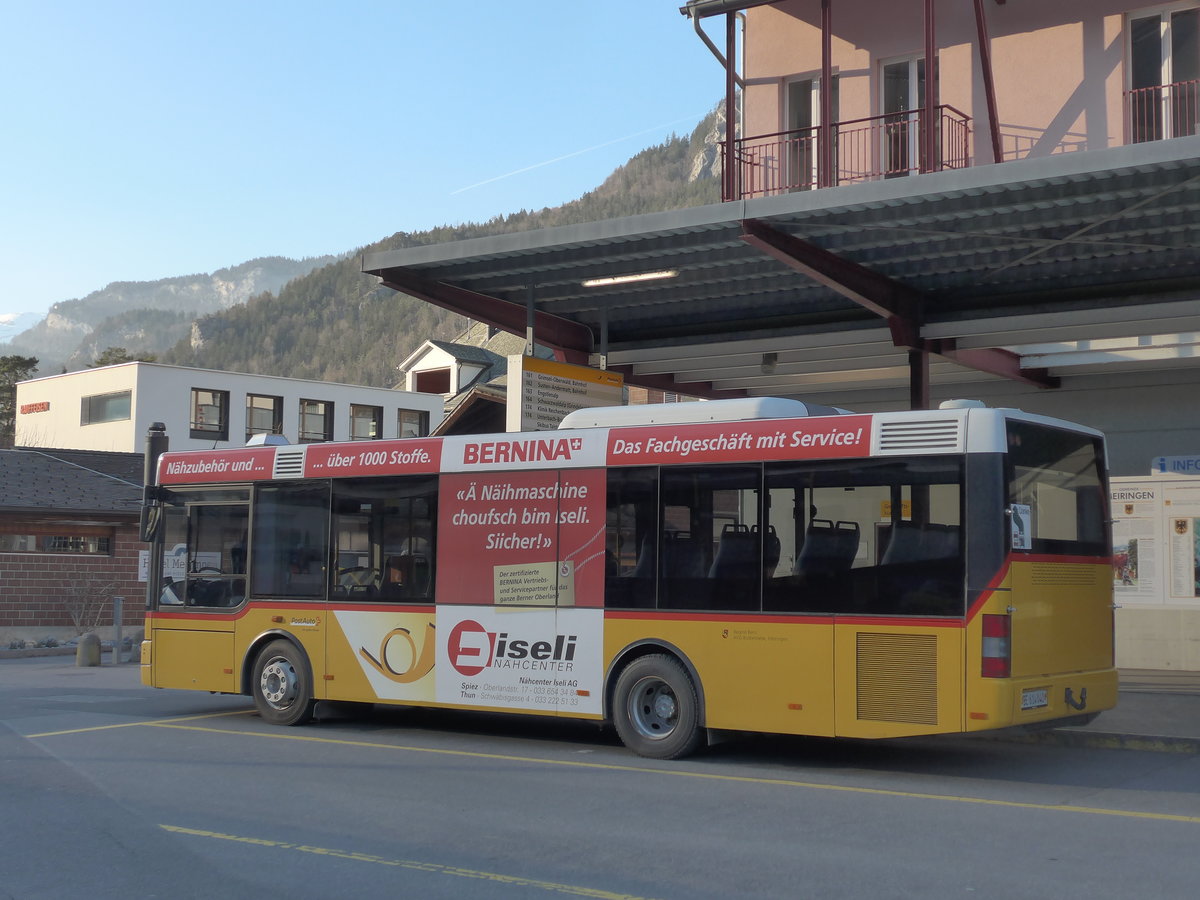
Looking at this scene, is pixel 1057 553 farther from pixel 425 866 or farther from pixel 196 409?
pixel 196 409

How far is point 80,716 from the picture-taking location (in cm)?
1457

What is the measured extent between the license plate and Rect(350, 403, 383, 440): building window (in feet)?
175

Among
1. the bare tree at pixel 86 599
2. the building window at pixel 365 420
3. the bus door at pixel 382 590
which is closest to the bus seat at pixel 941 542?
the bus door at pixel 382 590

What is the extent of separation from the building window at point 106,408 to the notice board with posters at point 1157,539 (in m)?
46.5

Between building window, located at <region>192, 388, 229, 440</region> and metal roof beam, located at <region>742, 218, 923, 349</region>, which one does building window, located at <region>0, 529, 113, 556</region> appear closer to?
building window, located at <region>192, 388, 229, 440</region>

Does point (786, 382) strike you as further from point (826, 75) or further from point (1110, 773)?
point (1110, 773)

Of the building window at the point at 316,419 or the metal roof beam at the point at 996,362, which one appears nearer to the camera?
the metal roof beam at the point at 996,362

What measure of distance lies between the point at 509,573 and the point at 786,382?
34.4 feet

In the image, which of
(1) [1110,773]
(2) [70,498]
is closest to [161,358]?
(2) [70,498]

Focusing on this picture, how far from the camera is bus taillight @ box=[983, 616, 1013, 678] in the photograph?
9.62 meters

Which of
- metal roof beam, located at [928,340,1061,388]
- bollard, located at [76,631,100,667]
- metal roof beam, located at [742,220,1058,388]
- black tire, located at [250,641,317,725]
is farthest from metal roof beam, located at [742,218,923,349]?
bollard, located at [76,631,100,667]

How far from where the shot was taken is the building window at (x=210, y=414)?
189ft

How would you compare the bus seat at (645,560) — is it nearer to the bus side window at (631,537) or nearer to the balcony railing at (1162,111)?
the bus side window at (631,537)

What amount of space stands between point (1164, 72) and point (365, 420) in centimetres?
4841
